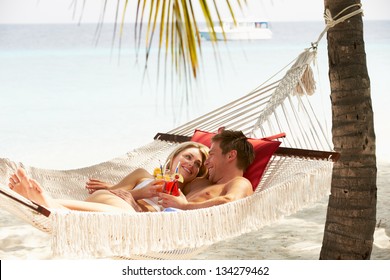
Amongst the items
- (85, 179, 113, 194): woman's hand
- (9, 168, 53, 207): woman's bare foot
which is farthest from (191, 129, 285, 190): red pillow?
(9, 168, 53, 207): woman's bare foot

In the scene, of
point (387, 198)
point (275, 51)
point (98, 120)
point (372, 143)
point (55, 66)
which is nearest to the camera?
point (372, 143)

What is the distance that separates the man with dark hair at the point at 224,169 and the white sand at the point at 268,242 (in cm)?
116

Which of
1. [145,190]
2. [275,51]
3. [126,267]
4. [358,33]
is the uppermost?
[275,51]

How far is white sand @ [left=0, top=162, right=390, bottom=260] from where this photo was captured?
12.3ft

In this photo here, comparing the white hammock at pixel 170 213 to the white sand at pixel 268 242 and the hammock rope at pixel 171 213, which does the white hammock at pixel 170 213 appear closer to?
the hammock rope at pixel 171 213

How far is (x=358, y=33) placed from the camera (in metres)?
2.65

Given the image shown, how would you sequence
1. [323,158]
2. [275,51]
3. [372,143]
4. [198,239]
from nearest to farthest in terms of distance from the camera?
1. [198,239]
2. [323,158]
3. [372,143]
4. [275,51]

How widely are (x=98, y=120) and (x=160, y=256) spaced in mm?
9212

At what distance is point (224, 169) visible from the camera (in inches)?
102

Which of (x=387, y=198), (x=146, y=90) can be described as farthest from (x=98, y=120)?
(x=387, y=198)

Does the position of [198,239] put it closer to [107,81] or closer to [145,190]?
[145,190]

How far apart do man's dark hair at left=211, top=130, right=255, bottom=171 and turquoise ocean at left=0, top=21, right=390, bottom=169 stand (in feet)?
12.9

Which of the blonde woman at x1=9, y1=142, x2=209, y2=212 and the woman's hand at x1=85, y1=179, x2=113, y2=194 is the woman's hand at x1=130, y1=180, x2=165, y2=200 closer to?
the blonde woman at x1=9, y1=142, x2=209, y2=212

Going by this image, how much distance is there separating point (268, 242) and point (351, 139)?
158cm
